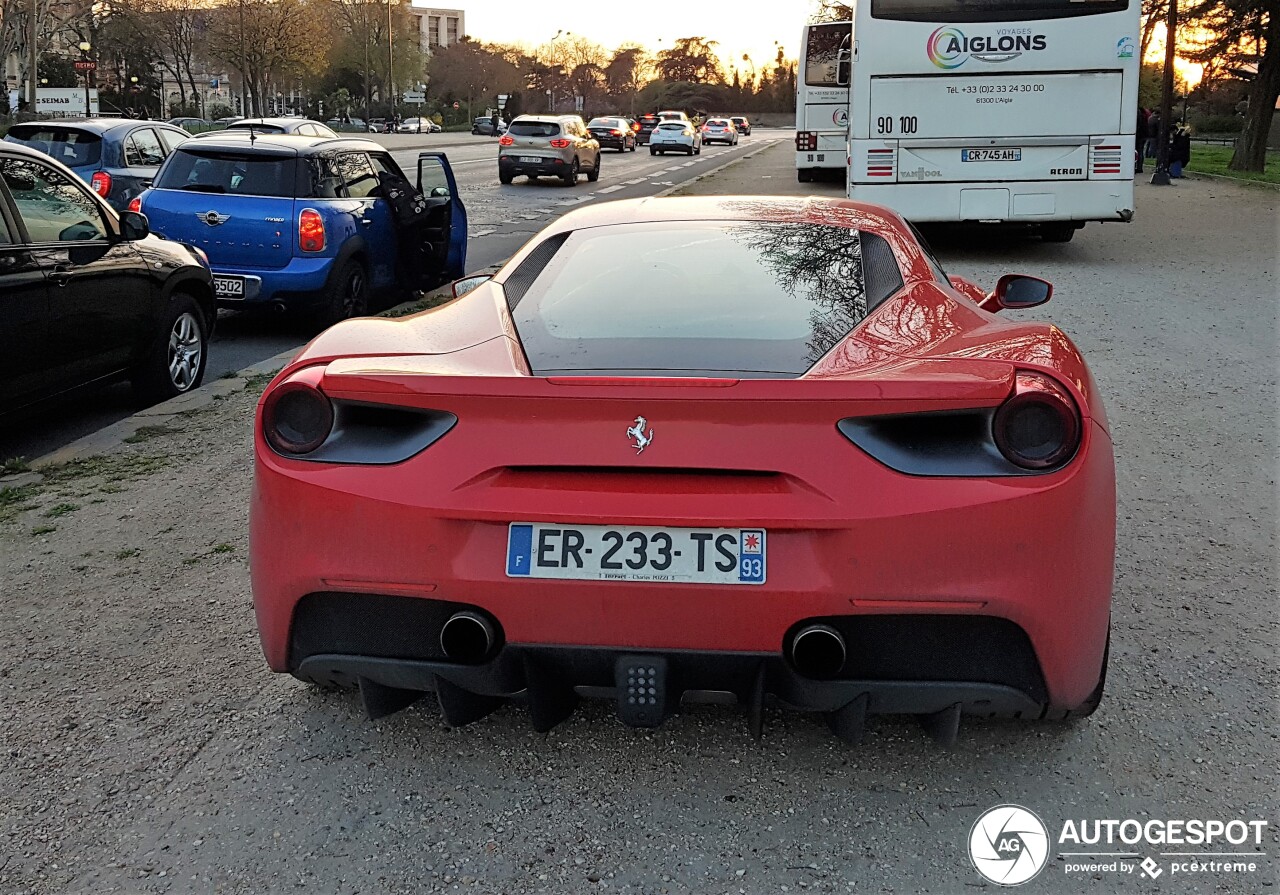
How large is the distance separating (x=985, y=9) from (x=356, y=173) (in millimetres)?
7269

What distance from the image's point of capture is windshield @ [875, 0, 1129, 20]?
530 inches

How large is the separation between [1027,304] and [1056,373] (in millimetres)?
1687

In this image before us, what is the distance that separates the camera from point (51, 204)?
6.64m

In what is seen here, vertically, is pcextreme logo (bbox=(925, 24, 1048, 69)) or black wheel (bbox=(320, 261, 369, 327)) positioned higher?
pcextreme logo (bbox=(925, 24, 1048, 69))

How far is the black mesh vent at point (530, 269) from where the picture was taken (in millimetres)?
3736

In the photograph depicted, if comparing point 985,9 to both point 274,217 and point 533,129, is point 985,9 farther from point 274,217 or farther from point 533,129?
point 533,129

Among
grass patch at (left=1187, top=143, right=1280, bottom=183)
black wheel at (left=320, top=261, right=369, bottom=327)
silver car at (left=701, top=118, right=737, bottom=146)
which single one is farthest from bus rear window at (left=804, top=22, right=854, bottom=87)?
silver car at (left=701, top=118, right=737, bottom=146)

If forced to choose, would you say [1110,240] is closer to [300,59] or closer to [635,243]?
[635,243]

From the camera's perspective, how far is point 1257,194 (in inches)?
1065

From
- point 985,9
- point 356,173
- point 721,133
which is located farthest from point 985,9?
point 721,133

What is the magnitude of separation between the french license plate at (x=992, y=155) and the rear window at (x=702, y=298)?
10.9 meters

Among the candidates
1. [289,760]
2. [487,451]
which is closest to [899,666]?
[487,451]

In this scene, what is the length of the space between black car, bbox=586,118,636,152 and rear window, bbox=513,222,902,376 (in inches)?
2107

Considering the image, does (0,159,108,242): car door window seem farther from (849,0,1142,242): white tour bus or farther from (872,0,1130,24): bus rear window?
(872,0,1130,24): bus rear window
